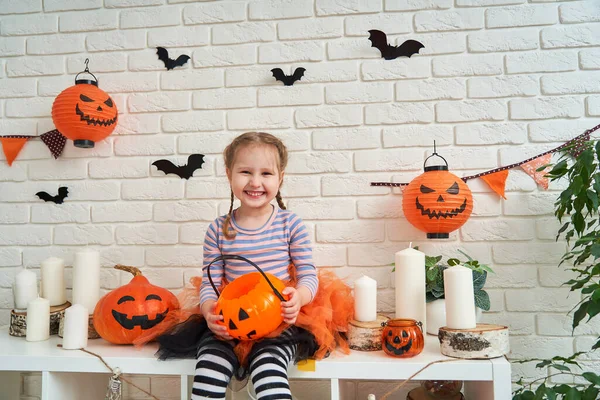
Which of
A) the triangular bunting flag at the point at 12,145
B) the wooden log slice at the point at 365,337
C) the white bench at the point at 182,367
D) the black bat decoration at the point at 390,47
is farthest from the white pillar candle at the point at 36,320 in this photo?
the black bat decoration at the point at 390,47

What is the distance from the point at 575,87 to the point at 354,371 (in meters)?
1.43

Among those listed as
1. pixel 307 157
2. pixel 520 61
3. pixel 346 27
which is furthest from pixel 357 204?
pixel 520 61

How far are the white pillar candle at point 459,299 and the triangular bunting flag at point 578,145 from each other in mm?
660

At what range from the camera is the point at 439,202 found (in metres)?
1.64

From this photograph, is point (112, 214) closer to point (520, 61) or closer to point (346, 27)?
point (346, 27)

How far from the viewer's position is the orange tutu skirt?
53.8 inches

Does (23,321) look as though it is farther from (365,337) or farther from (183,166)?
(365,337)

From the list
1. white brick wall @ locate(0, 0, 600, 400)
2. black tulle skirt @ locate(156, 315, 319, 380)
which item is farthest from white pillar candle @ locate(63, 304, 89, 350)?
white brick wall @ locate(0, 0, 600, 400)

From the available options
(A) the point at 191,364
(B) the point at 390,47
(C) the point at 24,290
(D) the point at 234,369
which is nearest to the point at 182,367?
(A) the point at 191,364

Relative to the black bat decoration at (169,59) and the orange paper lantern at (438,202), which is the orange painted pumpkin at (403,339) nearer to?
the orange paper lantern at (438,202)

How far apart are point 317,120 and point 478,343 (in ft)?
3.53

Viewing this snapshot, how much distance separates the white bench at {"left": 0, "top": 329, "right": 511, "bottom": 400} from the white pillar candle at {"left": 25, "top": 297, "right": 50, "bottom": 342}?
0.03 m

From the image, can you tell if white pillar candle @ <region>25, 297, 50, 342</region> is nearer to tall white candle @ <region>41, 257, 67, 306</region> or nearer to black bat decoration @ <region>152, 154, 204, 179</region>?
tall white candle @ <region>41, 257, 67, 306</region>

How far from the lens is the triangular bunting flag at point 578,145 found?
166cm
